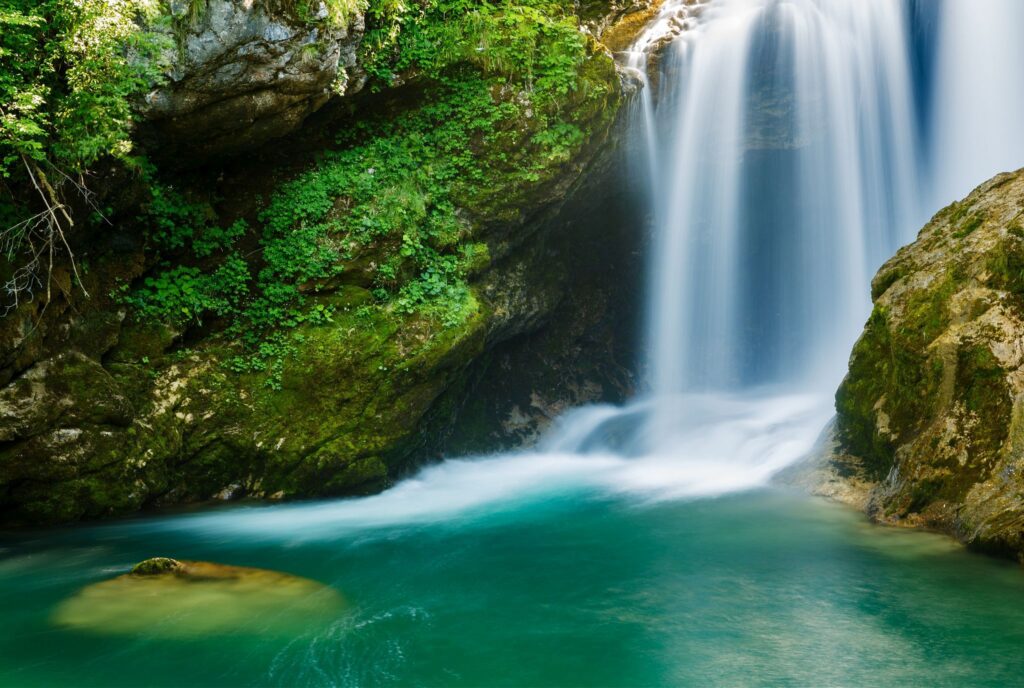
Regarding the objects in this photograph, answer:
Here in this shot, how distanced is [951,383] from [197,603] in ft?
21.3

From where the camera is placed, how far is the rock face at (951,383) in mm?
5939

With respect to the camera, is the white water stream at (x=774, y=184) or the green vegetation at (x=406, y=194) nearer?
the green vegetation at (x=406, y=194)

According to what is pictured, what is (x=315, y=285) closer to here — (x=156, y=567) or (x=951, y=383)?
(x=156, y=567)

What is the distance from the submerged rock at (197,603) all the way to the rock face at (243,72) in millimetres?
4717

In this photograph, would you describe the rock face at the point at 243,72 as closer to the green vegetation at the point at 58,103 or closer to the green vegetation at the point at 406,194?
the green vegetation at the point at 58,103

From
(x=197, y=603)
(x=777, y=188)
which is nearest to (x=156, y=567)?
(x=197, y=603)

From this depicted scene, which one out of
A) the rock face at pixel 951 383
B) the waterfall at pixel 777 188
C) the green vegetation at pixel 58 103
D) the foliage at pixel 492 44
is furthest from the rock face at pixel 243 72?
the rock face at pixel 951 383

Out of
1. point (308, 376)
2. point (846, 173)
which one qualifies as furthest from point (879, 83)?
point (308, 376)

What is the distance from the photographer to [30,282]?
7.32m

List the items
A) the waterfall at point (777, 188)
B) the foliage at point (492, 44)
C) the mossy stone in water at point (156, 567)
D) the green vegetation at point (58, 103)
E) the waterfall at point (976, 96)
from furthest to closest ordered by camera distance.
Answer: the waterfall at point (777, 188) < the waterfall at point (976, 96) < the foliage at point (492, 44) < the green vegetation at point (58, 103) < the mossy stone in water at point (156, 567)

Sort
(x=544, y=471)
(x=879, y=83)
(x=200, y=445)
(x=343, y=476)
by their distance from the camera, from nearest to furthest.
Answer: (x=200, y=445) < (x=343, y=476) < (x=544, y=471) < (x=879, y=83)

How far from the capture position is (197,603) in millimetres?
5277

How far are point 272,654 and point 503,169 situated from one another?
6909mm

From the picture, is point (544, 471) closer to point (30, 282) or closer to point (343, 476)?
point (343, 476)
